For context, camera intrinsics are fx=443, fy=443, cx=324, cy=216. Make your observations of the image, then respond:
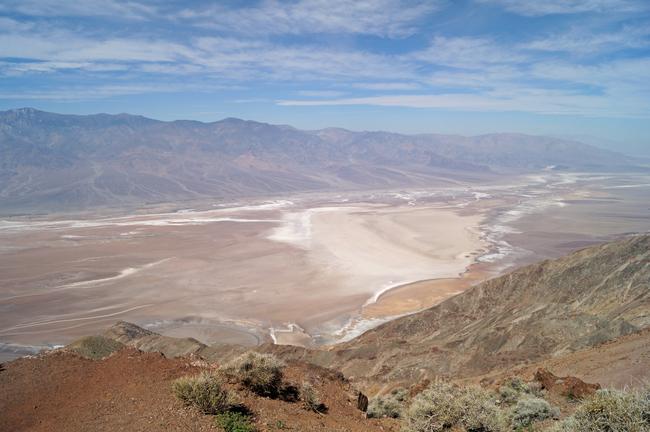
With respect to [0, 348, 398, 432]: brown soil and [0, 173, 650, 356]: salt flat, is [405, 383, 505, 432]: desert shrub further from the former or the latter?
[0, 173, 650, 356]: salt flat

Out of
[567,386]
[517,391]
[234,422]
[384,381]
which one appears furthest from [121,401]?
[384,381]

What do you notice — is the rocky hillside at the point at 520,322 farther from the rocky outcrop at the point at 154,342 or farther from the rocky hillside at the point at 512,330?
the rocky outcrop at the point at 154,342

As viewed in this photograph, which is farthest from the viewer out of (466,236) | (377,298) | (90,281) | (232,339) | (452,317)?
(466,236)

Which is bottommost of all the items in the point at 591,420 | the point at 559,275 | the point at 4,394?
the point at 559,275

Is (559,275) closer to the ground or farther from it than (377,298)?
farther from it

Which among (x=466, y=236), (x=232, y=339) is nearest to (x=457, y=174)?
(x=466, y=236)

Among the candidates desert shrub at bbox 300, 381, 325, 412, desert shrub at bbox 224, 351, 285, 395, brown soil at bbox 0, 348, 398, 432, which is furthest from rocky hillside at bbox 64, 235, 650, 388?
desert shrub at bbox 224, 351, 285, 395

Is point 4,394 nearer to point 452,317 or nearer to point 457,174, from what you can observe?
point 452,317
